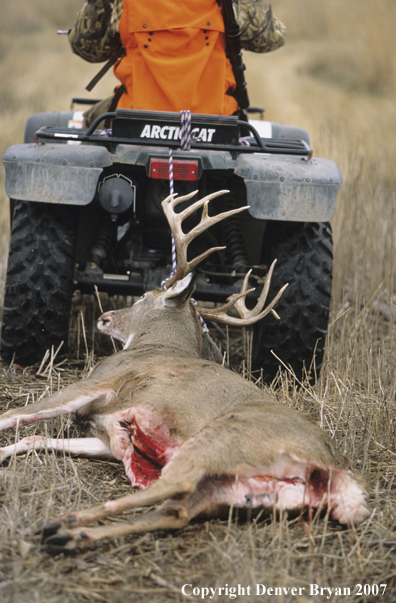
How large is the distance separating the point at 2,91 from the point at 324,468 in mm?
14090

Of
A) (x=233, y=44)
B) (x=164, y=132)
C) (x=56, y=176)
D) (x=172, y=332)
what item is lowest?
(x=172, y=332)

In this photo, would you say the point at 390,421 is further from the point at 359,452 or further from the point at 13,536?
the point at 13,536

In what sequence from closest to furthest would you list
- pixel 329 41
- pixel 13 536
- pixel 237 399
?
pixel 13 536
pixel 237 399
pixel 329 41

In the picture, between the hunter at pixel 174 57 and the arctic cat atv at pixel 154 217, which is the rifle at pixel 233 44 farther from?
the arctic cat atv at pixel 154 217

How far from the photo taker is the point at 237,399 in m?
3.30

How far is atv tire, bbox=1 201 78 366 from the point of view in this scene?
14.6ft

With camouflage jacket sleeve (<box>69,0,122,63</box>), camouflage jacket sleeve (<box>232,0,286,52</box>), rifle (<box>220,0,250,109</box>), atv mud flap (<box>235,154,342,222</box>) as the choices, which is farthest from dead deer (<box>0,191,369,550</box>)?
camouflage jacket sleeve (<box>232,0,286,52</box>)

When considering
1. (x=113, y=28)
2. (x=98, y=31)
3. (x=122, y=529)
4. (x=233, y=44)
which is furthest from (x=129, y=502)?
(x=98, y=31)

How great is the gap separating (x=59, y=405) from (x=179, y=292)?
1.07m

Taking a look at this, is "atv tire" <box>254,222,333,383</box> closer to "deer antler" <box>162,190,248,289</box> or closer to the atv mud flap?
the atv mud flap

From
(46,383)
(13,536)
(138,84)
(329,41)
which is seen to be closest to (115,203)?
(138,84)

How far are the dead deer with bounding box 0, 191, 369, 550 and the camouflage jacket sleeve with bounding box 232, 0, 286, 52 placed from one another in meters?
1.89

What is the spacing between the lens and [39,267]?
4453 mm

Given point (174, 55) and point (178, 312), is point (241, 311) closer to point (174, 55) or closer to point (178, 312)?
point (178, 312)
